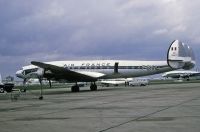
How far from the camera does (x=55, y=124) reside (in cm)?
1402

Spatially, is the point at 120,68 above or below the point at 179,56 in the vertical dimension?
below

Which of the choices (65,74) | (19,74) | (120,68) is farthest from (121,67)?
(19,74)

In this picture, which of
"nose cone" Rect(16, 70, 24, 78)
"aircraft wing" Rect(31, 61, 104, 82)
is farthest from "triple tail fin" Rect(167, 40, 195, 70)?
"nose cone" Rect(16, 70, 24, 78)

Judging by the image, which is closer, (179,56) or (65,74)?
(65,74)

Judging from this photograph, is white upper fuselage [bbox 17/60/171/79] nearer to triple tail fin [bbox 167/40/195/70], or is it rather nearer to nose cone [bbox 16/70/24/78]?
triple tail fin [bbox 167/40/195/70]

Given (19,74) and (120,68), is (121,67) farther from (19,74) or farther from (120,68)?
(19,74)

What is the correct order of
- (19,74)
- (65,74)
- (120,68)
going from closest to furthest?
(65,74)
(120,68)
(19,74)

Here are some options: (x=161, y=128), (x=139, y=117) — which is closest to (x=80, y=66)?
(x=139, y=117)

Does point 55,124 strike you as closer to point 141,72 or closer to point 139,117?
point 139,117

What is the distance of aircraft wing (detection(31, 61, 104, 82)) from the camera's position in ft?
155

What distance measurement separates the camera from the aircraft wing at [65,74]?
47.2 m

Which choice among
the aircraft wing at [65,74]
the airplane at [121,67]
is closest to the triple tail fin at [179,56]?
the airplane at [121,67]

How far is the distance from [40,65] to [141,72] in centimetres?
1374

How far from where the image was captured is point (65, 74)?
163ft
